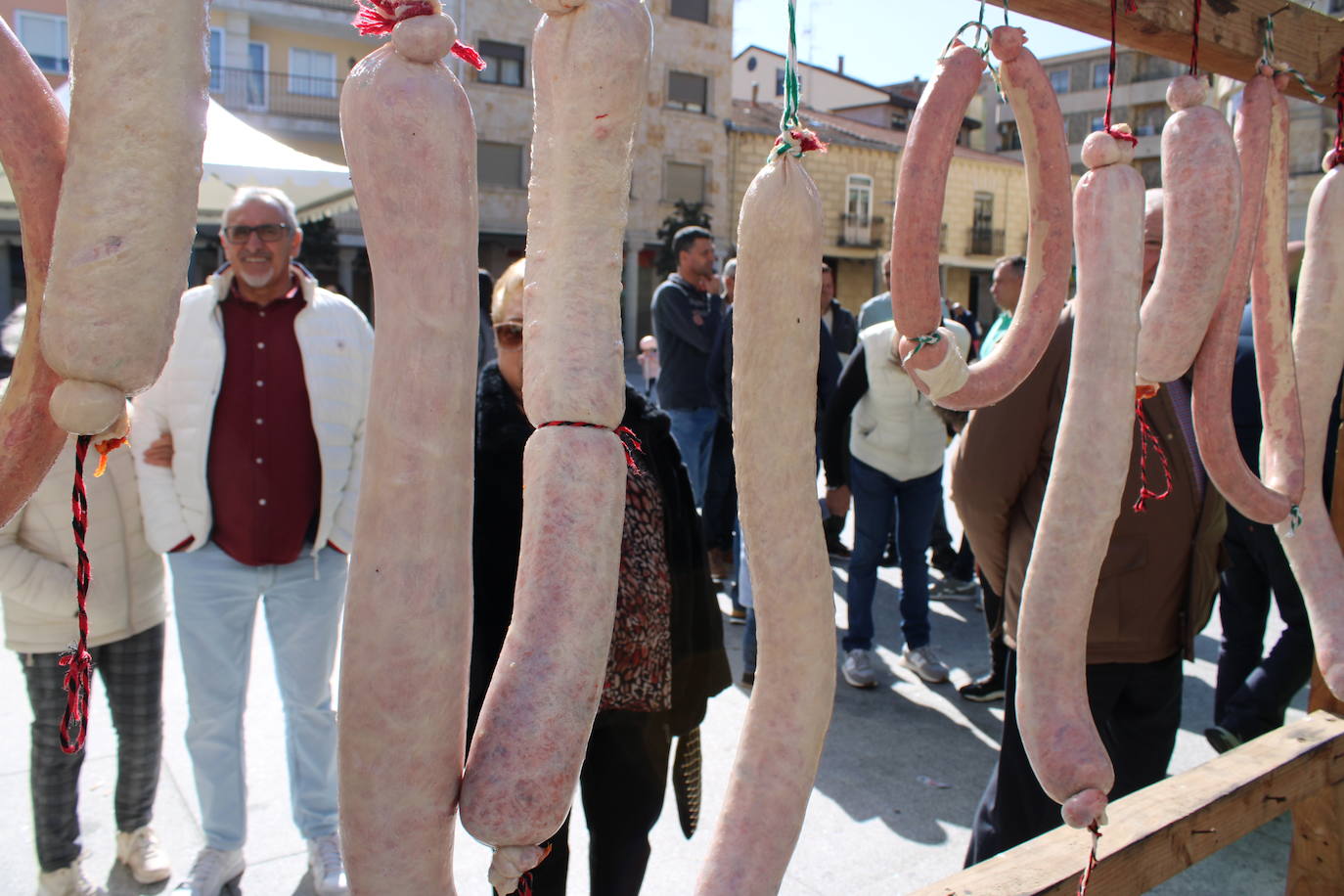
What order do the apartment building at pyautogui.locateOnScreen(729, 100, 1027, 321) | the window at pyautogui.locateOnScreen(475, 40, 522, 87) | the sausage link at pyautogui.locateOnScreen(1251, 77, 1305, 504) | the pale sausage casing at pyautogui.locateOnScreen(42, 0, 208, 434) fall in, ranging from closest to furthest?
the pale sausage casing at pyautogui.locateOnScreen(42, 0, 208, 434)
the sausage link at pyautogui.locateOnScreen(1251, 77, 1305, 504)
the window at pyautogui.locateOnScreen(475, 40, 522, 87)
the apartment building at pyautogui.locateOnScreen(729, 100, 1027, 321)

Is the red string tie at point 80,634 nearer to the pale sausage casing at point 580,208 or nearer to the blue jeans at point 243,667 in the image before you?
the pale sausage casing at point 580,208

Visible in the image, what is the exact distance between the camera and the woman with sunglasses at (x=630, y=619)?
5.85 ft

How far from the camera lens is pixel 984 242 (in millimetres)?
26266

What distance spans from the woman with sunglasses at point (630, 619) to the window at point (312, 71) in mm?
19096

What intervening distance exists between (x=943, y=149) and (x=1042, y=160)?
0.84 ft

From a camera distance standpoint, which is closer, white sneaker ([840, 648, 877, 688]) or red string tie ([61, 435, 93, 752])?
red string tie ([61, 435, 93, 752])

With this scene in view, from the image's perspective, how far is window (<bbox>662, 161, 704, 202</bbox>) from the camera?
21.5m

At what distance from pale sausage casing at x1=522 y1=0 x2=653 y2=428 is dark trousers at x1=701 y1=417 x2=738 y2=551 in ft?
11.8

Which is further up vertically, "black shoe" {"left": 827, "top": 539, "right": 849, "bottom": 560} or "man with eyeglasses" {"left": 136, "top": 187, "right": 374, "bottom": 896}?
"man with eyeglasses" {"left": 136, "top": 187, "right": 374, "bottom": 896}

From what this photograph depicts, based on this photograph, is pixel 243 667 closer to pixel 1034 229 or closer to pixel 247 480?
pixel 247 480

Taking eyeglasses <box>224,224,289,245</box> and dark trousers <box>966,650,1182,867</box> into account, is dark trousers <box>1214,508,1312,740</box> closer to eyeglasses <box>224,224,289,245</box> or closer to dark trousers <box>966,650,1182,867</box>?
dark trousers <box>966,650,1182,867</box>

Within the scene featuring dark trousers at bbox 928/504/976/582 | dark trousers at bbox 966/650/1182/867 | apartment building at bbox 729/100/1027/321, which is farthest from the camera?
apartment building at bbox 729/100/1027/321

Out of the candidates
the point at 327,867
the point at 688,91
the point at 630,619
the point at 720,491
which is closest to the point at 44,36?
the point at 688,91

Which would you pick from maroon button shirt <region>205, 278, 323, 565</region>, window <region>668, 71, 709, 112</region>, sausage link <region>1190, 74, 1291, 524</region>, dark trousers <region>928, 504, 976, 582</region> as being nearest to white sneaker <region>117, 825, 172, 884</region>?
maroon button shirt <region>205, 278, 323, 565</region>
